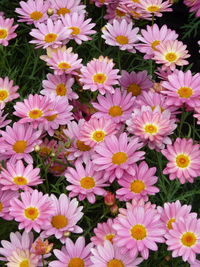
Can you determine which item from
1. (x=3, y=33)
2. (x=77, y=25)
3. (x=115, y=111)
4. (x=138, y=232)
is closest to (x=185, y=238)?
(x=138, y=232)

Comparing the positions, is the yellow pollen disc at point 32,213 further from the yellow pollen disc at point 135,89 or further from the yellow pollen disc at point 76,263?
the yellow pollen disc at point 135,89

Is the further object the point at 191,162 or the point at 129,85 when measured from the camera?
the point at 129,85

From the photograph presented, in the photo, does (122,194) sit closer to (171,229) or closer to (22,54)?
(171,229)

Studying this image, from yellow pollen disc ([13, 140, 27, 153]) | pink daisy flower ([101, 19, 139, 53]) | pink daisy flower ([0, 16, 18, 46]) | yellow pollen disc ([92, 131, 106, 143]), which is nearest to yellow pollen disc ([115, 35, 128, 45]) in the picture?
pink daisy flower ([101, 19, 139, 53])

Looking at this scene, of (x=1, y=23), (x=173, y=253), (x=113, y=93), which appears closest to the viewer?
(x=173, y=253)

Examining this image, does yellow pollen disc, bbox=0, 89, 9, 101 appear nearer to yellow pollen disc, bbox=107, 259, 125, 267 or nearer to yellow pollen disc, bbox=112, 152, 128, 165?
yellow pollen disc, bbox=112, 152, 128, 165

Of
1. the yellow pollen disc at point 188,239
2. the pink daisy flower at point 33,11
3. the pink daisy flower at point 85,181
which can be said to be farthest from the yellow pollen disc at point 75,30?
the yellow pollen disc at point 188,239

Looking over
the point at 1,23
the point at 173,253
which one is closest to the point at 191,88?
the point at 173,253

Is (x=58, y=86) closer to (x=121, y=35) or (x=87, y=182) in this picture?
(x=121, y=35)
